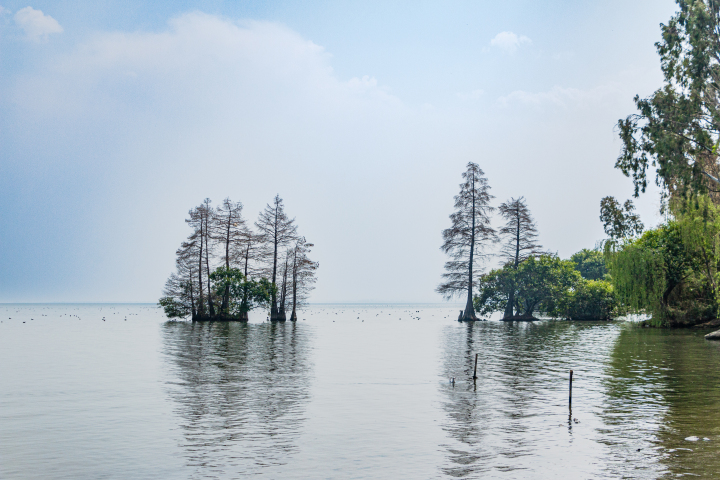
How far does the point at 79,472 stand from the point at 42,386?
46.2 ft

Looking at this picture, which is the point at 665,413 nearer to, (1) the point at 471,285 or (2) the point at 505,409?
(2) the point at 505,409

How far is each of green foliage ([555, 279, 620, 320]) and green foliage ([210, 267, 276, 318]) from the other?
4133cm

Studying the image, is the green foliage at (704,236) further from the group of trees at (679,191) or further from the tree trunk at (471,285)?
the tree trunk at (471,285)

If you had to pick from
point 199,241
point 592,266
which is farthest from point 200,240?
point 592,266

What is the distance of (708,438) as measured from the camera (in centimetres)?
1436

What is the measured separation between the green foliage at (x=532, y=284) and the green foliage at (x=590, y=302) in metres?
0.95

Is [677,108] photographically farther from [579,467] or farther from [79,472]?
[79,472]

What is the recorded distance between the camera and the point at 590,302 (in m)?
81.9

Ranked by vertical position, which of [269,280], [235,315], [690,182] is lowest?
[235,315]

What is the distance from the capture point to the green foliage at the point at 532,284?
80125mm

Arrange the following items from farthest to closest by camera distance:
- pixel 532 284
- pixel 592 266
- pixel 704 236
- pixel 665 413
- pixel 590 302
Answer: pixel 592 266 < pixel 590 302 < pixel 532 284 < pixel 704 236 < pixel 665 413

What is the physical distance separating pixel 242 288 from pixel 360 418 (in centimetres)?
6058

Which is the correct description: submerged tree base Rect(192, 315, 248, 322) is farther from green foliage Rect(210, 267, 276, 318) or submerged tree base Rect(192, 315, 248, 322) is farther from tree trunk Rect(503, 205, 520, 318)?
Result: tree trunk Rect(503, 205, 520, 318)

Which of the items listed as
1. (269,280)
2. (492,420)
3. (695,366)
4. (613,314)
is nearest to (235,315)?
(269,280)
